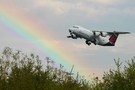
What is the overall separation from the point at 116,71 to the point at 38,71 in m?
13.8

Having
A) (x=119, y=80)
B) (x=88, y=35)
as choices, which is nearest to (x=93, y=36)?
(x=88, y=35)

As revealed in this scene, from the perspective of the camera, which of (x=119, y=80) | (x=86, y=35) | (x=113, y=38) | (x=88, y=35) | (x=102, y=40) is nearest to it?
(x=119, y=80)

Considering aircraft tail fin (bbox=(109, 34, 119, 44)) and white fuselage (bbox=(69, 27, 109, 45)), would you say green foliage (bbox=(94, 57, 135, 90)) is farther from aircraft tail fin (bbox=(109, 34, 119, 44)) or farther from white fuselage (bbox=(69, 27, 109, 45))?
aircraft tail fin (bbox=(109, 34, 119, 44))

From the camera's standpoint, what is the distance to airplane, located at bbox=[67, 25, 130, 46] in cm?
10225

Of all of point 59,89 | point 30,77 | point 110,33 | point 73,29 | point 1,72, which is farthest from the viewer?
point 110,33

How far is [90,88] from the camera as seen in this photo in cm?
6028

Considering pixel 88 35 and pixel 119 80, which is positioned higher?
pixel 88 35

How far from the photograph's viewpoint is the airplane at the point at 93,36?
102250 millimetres

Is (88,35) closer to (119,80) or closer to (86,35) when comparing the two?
(86,35)

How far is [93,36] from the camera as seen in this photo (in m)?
117

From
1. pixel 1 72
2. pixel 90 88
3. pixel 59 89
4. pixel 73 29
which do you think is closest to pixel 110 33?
pixel 73 29

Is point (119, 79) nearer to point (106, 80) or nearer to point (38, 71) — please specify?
point (106, 80)

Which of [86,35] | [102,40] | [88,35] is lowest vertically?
[86,35]

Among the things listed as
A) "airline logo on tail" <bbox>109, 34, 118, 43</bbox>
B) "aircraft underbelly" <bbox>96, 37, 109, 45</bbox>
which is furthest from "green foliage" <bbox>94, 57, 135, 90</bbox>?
"airline logo on tail" <bbox>109, 34, 118, 43</bbox>
